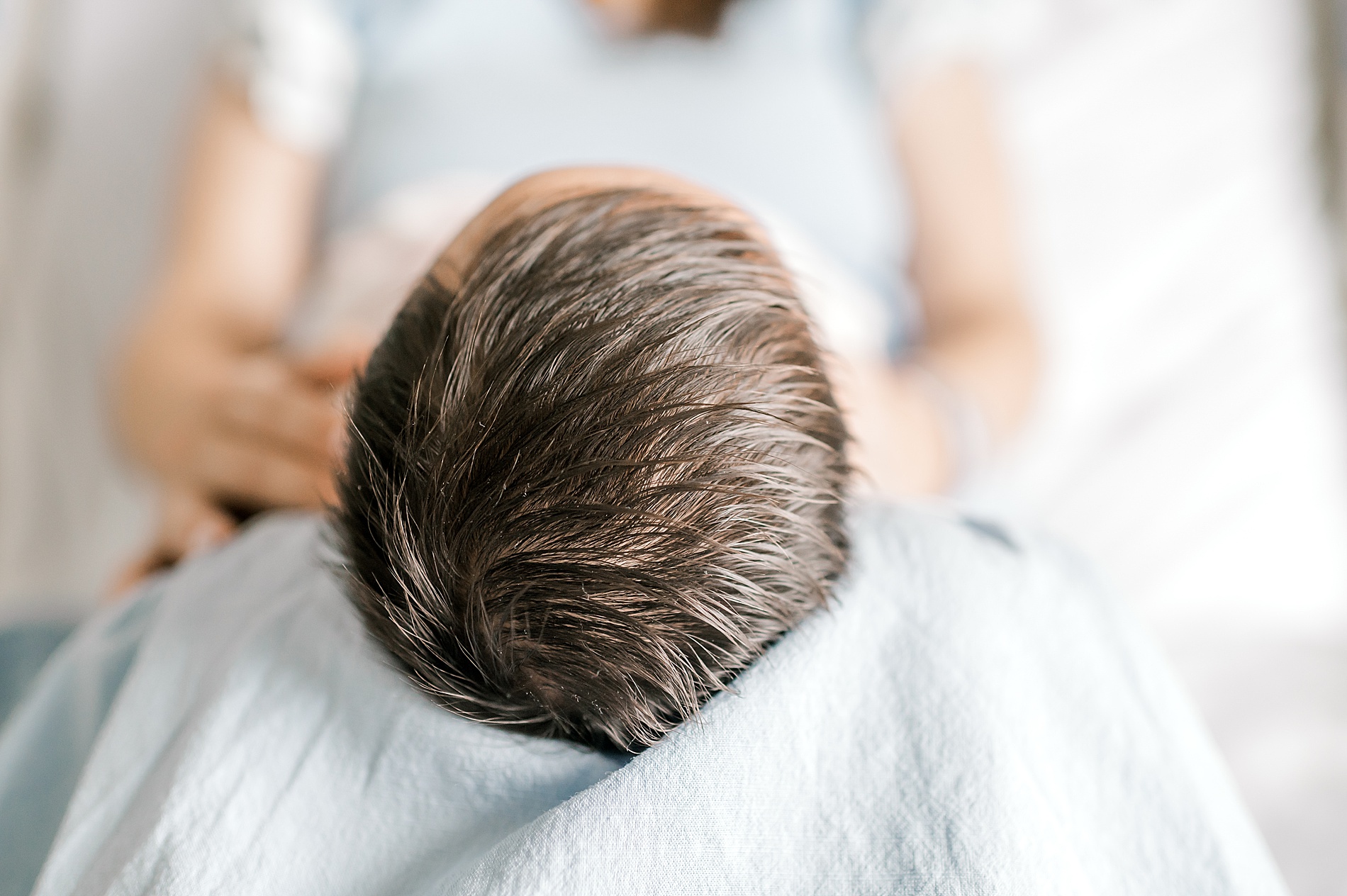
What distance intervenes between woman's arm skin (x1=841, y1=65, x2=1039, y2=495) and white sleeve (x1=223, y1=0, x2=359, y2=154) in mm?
522

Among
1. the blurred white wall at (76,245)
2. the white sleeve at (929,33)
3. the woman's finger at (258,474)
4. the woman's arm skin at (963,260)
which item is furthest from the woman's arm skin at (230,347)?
the white sleeve at (929,33)

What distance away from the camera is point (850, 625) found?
0.35 meters

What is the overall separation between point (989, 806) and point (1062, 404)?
25.3 inches

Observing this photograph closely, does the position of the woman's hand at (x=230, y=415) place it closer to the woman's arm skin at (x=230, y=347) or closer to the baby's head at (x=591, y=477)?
the woman's arm skin at (x=230, y=347)

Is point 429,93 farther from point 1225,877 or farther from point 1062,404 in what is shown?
point 1225,877

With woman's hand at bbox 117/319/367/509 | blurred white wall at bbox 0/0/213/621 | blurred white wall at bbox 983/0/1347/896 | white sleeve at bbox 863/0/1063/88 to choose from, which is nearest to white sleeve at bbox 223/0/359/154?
woman's hand at bbox 117/319/367/509

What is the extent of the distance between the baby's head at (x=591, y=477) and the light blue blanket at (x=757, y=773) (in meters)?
0.02

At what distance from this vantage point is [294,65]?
75 centimetres

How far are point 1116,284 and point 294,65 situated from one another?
2.66 feet

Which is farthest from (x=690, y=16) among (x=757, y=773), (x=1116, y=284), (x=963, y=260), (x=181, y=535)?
(x=757, y=773)

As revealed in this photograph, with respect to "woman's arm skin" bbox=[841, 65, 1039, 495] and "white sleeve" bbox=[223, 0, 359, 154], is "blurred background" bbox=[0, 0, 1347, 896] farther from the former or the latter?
"white sleeve" bbox=[223, 0, 359, 154]

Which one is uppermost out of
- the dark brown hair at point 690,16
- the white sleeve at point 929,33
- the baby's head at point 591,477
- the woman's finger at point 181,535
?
the white sleeve at point 929,33

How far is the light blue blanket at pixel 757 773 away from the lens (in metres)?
A: 0.31

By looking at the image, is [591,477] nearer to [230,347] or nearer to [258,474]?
[258,474]
